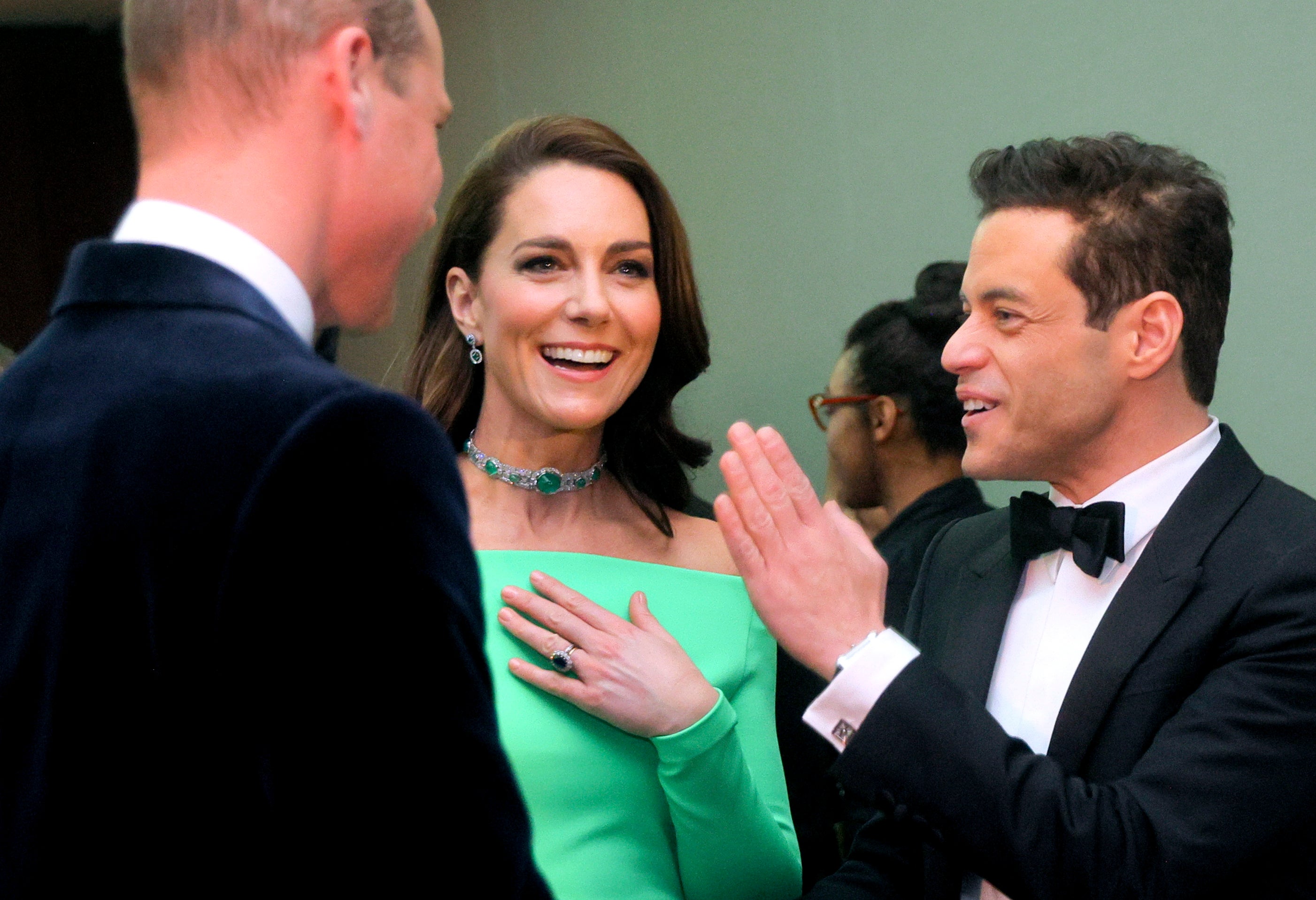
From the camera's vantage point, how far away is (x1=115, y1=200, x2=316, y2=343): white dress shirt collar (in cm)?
98

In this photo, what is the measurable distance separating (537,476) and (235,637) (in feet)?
4.02

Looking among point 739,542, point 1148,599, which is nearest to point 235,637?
point 739,542

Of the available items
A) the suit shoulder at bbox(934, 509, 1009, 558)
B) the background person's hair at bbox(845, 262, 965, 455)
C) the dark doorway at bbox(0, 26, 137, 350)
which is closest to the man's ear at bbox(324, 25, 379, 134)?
the suit shoulder at bbox(934, 509, 1009, 558)

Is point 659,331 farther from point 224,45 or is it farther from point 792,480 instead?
point 224,45

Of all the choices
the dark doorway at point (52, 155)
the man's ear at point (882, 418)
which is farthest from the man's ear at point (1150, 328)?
the dark doorway at point (52, 155)

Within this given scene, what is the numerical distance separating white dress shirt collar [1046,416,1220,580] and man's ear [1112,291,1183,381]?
4.4 inches

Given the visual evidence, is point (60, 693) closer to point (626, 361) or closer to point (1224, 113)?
point (626, 361)

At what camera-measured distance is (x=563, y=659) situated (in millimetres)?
1839

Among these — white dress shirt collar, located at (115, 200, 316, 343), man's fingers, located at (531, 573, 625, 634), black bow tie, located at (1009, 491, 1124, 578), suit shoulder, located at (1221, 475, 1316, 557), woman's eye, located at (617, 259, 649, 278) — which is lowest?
man's fingers, located at (531, 573, 625, 634)

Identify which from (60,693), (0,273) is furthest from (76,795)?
(0,273)

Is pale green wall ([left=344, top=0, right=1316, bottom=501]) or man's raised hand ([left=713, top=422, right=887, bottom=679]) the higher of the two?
pale green wall ([left=344, top=0, right=1316, bottom=501])

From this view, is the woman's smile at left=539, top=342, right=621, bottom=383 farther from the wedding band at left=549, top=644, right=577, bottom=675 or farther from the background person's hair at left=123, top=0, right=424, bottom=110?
the background person's hair at left=123, top=0, right=424, bottom=110

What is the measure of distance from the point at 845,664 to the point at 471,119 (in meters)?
3.72

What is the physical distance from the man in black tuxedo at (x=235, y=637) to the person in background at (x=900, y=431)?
2043mm
